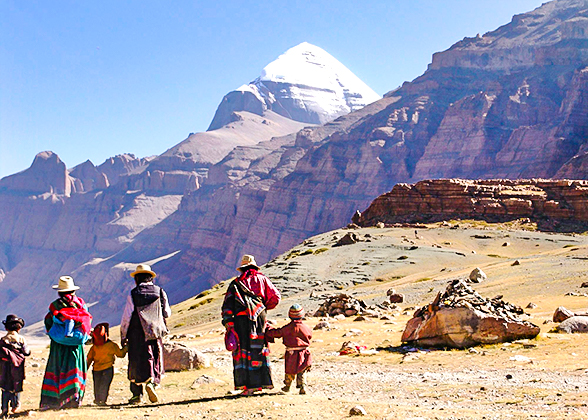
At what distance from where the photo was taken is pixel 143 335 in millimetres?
10711

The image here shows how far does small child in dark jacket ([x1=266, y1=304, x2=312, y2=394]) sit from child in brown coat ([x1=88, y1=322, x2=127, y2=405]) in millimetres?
2488

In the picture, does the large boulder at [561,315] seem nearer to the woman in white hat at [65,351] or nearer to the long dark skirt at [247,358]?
the long dark skirt at [247,358]

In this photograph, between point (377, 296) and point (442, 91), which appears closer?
point (377, 296)

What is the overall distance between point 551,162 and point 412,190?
59086 millimetres

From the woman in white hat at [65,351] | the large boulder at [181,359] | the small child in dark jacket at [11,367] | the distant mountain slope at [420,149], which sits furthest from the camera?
the distant mountain slope at [420,149]

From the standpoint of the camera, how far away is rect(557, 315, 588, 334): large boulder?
15.1 m

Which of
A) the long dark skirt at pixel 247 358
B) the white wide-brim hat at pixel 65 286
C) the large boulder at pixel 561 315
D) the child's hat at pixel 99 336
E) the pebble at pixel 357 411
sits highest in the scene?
the white wide-brim hat at pixel 65 286

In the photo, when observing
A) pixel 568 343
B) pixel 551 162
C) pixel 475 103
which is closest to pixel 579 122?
pixel 551 162

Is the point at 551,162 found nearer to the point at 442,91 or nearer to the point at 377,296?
the point at 442,91

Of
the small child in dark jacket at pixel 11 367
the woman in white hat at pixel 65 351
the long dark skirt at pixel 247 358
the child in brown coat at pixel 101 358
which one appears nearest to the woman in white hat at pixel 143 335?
the child in brown coat at pixel 101 358

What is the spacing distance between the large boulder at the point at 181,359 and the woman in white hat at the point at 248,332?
4.02 meters

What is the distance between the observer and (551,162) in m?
124

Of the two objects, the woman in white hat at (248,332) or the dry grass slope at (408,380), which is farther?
the woman in white hat at (248,332)

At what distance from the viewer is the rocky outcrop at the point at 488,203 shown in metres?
67.1
